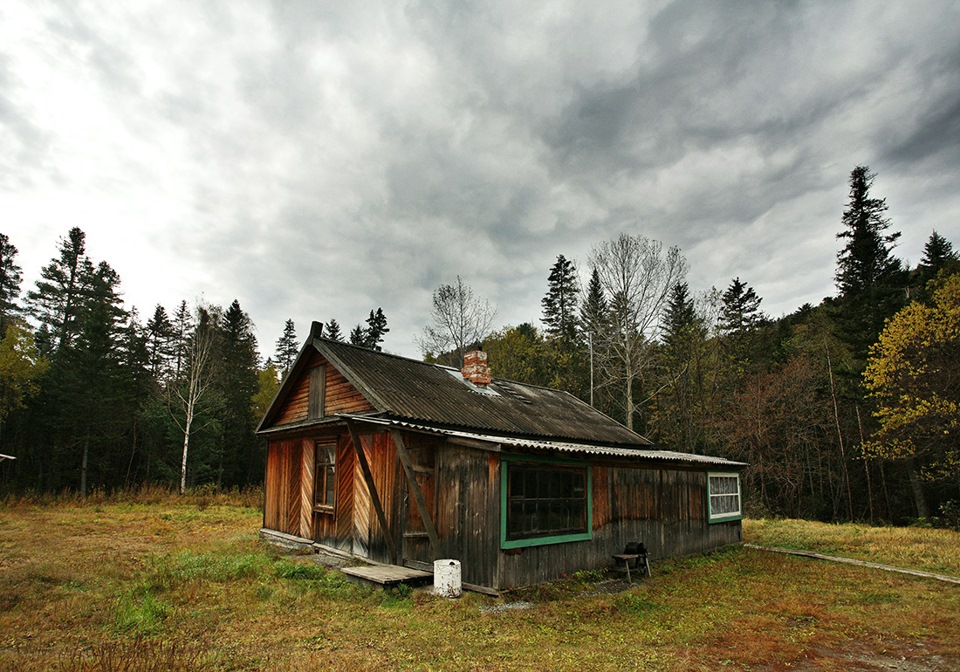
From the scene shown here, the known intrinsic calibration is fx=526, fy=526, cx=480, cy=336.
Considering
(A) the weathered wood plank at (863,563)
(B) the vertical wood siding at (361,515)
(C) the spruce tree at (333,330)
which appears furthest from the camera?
(C) the spruce tree at (333,330)

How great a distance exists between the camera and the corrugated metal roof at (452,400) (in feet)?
39.2

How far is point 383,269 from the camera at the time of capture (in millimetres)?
23891

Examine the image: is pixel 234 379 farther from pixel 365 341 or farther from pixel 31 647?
pixel 31 647

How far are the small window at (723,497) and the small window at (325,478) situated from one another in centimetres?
1041

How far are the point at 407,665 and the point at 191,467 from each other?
34.1 meters

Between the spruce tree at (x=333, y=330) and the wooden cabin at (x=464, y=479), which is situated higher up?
the spruce tree at (x=333, y=330)

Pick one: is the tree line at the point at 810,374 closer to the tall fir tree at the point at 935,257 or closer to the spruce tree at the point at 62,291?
the tall fir tree at the point at 935,257

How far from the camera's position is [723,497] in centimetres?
1573

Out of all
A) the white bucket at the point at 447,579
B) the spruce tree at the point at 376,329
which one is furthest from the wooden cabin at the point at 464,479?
the spruce tree at the point at 376,329

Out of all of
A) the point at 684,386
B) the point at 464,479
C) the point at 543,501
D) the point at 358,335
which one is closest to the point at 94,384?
the point at 358,335

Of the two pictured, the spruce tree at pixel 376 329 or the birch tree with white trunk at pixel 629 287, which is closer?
the birch tree with white trunk at pixel 629 287

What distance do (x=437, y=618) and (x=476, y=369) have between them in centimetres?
902

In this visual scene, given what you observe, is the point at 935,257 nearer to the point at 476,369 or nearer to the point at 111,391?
the point at 476,369

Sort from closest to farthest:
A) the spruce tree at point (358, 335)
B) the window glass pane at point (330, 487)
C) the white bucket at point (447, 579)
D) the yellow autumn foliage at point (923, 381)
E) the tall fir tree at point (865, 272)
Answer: the white bucket at point (447, 579)
the window glass pane at point (330, 487)
the yellow autumn foliage at point (923, 381)
the tall fir tree at point (865, 272)
the spruce tree at point (358, 335)
